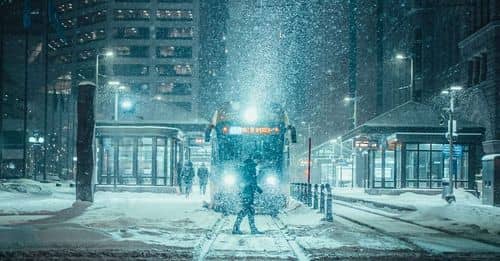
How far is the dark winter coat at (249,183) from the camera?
16.4 m

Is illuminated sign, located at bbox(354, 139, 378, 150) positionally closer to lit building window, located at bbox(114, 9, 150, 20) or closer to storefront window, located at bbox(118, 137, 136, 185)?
storefront window, located at bbox(118, 137, 136, 185)

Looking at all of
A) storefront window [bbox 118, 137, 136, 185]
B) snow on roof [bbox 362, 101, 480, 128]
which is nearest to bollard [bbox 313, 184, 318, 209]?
storefront window [bbox 118, 137, 136, 185]

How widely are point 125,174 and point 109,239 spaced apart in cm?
3116

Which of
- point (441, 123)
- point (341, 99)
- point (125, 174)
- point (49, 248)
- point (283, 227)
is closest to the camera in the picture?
point (49, 248)

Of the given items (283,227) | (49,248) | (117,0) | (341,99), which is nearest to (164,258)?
(49,248)

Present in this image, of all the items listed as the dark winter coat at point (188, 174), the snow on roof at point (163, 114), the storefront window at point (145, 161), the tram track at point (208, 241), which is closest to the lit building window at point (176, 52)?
the snow on roof at point (163, 114)

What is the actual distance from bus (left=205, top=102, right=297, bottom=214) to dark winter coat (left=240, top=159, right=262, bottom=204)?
22.0ft

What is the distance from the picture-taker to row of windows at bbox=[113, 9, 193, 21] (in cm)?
11588

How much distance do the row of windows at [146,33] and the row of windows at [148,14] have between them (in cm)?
170

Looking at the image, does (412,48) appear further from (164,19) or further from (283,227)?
(283,227)

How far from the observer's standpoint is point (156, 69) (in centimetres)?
11638

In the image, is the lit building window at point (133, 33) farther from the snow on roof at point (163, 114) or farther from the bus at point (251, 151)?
the bus at point (251, 151)

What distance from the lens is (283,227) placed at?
18.3 metres

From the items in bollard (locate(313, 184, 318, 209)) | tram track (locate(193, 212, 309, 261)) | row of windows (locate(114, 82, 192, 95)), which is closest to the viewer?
tram track (locate(193, 212, 309, 261))
